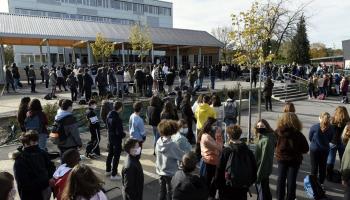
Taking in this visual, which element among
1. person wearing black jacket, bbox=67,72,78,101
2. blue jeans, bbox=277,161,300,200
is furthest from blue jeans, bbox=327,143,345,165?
person wearing black jacket, bbox=67,72,78,101

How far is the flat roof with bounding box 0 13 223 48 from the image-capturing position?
25.4 m

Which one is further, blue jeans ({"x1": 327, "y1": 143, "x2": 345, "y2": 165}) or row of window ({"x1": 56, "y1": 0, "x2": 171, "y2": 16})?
row of window ({"x1": 56, "y1": 0, "x2": 171, "y2": 16})

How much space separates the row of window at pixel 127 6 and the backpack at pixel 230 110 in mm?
60613

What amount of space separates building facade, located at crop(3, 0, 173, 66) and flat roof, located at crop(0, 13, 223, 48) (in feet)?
29.9

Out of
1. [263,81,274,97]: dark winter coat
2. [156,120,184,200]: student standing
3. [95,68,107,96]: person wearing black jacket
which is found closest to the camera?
[156,120,184,200]: student standing

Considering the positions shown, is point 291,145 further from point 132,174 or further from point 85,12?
point 85,12

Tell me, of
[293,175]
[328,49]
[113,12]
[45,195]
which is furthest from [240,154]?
[328,49]

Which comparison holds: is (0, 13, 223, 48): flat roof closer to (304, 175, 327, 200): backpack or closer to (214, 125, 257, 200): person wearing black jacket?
(214, 125, 257, 200): person wearing black jacket

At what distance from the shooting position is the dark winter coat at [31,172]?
4688 millimetres

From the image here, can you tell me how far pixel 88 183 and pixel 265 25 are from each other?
9474 millimetres

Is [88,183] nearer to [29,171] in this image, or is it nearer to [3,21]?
[29,171]

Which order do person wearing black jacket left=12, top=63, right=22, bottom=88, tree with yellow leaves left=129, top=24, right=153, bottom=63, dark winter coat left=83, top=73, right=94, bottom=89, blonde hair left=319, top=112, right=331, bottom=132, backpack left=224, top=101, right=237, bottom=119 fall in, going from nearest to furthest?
blonde hair left=319, top=112, right=331, bottom=132 → backpack left=224, top=101, right=237, bottom=119 → dark winter coat left=83, top=73, right=94, bottom=89 → person wearing black jacket left=12, top=63, right=22, bottom=88 → tree with yellow leaves left=129, top=24, right=153, bottom=63

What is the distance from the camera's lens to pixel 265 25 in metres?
11.3

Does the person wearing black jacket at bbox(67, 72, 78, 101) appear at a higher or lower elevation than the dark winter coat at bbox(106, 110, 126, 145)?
higher
